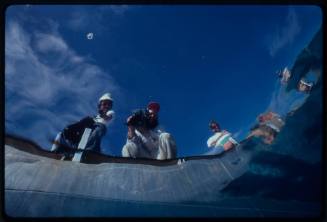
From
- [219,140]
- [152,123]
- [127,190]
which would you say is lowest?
[127,190]

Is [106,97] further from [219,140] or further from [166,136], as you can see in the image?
[219,140]

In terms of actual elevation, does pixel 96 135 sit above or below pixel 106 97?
below

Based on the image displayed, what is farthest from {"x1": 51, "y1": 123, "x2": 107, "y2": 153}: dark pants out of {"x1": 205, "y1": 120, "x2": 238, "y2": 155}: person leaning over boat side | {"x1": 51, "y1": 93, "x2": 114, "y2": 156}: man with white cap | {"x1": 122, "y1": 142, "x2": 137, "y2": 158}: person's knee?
{"x1": 205, "y1": 120, "x2": 238, "y2": 155}: person leaning over boat side

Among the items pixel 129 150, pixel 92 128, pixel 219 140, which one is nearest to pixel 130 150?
pixel 129 150

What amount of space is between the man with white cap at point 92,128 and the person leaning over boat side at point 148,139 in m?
0.12

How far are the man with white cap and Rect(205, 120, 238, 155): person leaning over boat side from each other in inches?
20.5

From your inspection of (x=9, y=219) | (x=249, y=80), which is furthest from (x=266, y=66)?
(x=9, y=219)

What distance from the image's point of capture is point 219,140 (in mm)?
1986

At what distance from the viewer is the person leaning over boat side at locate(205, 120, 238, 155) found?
198cm

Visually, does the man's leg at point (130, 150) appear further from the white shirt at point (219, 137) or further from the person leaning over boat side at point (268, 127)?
the person leaning over boat side at point (268, 127)

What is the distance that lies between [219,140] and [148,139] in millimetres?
363

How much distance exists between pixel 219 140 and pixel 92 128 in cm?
65

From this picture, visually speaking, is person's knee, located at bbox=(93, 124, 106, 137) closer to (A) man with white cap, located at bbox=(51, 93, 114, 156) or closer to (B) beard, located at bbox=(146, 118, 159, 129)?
(A) man with white cap, located at bbox=(51, 93, 114, 156)

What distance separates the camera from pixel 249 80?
2006 mm
